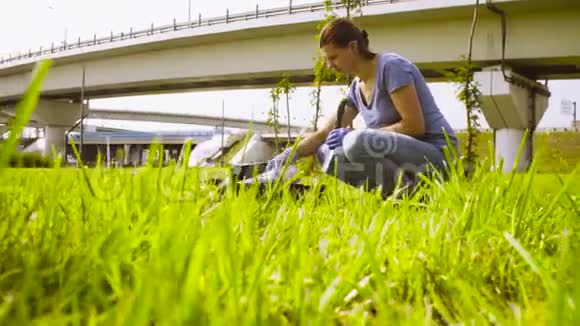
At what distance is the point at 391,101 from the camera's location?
13.0 feet

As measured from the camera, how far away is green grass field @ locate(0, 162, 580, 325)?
2.18 ft

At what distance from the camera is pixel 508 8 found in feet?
78.2

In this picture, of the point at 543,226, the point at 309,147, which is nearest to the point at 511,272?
the point at 543,226

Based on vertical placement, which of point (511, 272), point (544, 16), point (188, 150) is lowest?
point (511, 272)

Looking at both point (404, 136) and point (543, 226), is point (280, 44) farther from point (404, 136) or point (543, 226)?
point (543, 226)

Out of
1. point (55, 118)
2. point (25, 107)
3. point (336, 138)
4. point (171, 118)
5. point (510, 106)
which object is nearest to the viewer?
point (25, 107)

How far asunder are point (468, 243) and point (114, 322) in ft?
3.66

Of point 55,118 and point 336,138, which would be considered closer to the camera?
point 336,138

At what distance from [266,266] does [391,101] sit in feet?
9.78

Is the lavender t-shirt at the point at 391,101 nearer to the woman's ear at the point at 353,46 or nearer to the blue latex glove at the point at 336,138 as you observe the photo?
the woman's ear at the point at 353,46

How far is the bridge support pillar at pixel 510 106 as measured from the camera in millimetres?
25797

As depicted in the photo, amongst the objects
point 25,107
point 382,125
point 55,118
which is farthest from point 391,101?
point 55,118

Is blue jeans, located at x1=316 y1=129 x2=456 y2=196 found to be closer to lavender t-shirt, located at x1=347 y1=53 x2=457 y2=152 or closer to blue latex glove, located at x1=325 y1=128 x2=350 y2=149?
blue latex glove, located at x1=325 y1=128 x2=350 y2=149

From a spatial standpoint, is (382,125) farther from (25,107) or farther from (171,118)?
(171,118)
